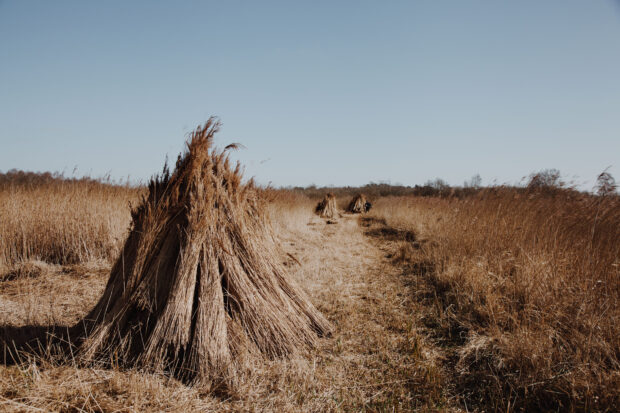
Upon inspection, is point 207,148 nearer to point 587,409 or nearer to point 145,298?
point 145,298

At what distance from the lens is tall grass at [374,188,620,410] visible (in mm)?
2107

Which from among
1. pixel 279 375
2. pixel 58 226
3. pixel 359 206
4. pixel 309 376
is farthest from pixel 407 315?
pixel 359 206

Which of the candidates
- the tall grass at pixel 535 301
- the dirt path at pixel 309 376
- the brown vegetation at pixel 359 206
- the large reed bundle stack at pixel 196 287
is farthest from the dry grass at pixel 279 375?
the brown vegetation at pixel 359 206

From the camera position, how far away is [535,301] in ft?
10.4

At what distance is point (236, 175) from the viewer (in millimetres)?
2779

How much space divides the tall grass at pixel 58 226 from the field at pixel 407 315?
23 millimetres

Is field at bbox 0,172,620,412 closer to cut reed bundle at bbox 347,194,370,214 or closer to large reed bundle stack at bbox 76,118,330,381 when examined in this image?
large reed bundle stack at bbox 76,118,330,381

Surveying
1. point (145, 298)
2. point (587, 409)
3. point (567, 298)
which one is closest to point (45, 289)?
point (145, 298)

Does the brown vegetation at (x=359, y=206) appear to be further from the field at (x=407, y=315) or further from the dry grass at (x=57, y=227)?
the dry grass at (x=57, y=227)

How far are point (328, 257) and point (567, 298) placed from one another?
15.4 ft

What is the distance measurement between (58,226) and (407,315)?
19.6ft

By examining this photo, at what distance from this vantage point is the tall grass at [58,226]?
4965 mm

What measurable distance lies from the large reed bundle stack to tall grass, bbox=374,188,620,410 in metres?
1.65

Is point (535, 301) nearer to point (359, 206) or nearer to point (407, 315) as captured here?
point (407, 315)
